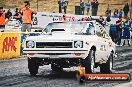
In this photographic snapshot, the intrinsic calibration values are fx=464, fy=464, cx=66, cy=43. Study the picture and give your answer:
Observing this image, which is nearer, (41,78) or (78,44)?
(78,44)

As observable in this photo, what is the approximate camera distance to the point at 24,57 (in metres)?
19.8

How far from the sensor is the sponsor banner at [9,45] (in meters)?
18.8

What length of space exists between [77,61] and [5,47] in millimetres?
7447

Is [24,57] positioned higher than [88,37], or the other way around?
[88,37]

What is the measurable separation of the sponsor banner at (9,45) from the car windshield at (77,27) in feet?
18.6

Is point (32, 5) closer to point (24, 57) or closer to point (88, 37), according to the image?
point (24, 57)

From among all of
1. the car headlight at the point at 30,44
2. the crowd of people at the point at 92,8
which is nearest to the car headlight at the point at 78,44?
the car headlight at the point at 30,44

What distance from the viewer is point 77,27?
43.3 feet

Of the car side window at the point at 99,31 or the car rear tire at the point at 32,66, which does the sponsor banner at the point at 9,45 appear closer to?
the car side window at the point at 99,31

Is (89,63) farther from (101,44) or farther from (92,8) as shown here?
(92,8)

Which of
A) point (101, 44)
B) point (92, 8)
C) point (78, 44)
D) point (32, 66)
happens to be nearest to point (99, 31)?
point (101, 44)

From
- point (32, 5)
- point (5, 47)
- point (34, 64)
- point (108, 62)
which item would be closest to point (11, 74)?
point (34, 64)

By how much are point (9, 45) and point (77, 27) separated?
656cm

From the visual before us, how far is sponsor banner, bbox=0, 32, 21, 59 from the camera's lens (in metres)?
18.8
